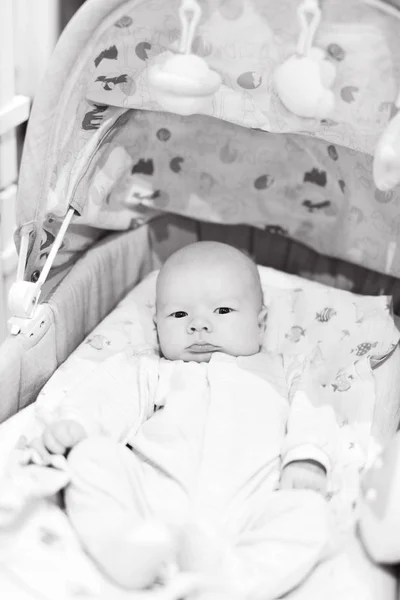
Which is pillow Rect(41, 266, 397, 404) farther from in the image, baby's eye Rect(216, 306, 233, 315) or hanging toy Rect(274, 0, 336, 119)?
hanging toy Rect(274, 0, 336, 119)

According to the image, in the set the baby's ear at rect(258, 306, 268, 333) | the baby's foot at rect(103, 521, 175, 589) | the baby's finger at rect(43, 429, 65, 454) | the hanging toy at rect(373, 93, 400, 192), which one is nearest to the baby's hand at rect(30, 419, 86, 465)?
the baby's finger at rect(43, 429, 65, 454)

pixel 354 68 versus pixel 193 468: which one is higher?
pixel 354 68

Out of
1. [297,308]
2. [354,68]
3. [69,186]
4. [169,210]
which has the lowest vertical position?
[297,308]

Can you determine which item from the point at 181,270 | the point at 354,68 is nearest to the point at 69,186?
the point at 181,270

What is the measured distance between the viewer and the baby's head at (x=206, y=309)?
4.94 feet

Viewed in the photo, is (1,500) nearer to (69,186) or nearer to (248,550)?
(248,550)

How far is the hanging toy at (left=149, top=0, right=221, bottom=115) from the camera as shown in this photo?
120cm

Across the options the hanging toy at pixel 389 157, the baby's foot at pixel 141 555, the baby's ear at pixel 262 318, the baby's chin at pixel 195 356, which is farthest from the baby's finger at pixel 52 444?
the hanging toy at pixel 389 157

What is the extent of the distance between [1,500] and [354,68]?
902mm

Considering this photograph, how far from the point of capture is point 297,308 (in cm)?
181

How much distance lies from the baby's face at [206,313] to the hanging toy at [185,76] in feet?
1.31

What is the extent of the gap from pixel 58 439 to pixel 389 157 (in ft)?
2.37

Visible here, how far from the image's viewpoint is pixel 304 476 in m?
1.25

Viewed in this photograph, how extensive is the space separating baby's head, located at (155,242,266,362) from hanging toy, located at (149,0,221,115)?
399mm
